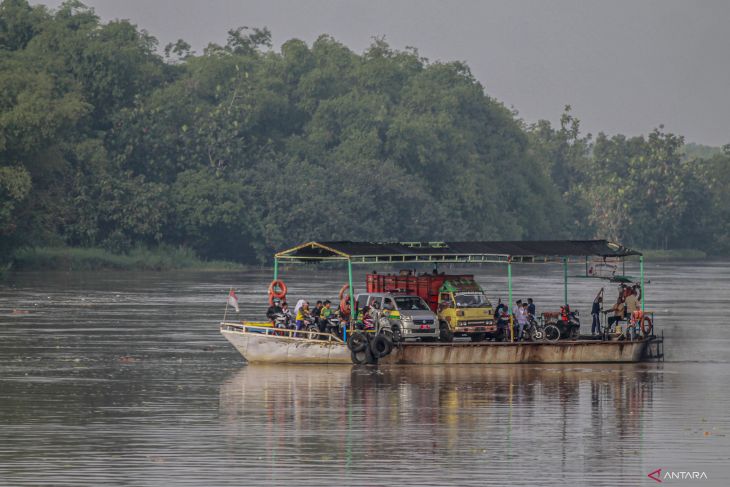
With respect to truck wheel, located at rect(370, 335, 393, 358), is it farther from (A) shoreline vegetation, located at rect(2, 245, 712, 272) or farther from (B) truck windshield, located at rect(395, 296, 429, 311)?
(A) shoreline vegetation, located at rect(2, 245, 712, 272)

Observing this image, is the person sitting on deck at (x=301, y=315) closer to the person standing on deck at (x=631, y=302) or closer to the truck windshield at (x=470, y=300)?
the truck windshield at (x=470, y=300)

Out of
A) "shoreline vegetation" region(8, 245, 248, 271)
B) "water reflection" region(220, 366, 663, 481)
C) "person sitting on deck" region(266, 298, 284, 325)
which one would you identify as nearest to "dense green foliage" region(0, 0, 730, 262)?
"shoreline vegetation" region(8, 245, 248, 271)

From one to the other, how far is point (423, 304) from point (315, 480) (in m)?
17.3

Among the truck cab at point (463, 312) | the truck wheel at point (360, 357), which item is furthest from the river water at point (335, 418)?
the truck cab at point (463, 312)

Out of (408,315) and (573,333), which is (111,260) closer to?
(573,333)

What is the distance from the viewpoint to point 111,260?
112 m

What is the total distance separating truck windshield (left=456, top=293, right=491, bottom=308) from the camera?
4103 centimetres

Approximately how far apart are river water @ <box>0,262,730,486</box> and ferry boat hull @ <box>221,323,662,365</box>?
1.38ft

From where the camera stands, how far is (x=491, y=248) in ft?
138

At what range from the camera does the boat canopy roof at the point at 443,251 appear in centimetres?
4031

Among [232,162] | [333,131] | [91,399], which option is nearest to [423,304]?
[91,399]

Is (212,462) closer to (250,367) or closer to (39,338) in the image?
(250,367)

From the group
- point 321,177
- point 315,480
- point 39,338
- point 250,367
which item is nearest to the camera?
point 315,480

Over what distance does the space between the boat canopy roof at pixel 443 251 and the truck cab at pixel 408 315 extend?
1.11m
